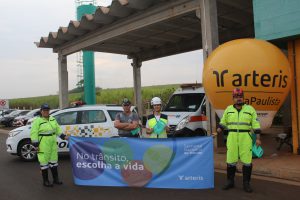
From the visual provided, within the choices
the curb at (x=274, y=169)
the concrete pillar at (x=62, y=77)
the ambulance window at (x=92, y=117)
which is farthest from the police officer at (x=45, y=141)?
the concrete pillar at (x=62, y=77)

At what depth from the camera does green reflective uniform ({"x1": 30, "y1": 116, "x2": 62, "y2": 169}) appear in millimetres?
8109

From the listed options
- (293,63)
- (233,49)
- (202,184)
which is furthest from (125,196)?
(293,63)

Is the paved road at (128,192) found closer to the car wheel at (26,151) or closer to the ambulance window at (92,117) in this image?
the car wheel at (26,151)

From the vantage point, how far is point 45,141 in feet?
26.6

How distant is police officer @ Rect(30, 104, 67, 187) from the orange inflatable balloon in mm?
4212

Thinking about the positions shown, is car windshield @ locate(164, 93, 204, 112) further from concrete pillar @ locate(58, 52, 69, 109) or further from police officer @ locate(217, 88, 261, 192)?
concrete pillar @ locate(58, 52, 69, 109)

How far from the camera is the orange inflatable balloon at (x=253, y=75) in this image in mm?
9445

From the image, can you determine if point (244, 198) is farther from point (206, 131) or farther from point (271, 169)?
point (206, 131)

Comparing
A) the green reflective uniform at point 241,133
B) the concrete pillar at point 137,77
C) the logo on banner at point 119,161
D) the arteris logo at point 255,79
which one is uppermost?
the concrete pillar at point 137,77

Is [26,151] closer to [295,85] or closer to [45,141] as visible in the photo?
[45,141]

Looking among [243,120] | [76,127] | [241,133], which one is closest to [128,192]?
[241,133]

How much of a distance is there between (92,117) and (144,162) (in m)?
4.83

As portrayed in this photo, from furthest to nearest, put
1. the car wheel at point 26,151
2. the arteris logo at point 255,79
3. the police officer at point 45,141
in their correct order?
the car wheel at point 26,151 < the arteris logo at point 255,79 < the police officer at point 45,141

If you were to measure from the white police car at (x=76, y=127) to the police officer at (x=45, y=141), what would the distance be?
3.63 metres
